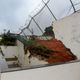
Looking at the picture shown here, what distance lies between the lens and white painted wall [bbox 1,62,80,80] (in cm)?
418

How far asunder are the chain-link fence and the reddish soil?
635 mm

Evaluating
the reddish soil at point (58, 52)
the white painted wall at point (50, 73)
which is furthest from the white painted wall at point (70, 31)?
the white painted wall at point (50, 73)

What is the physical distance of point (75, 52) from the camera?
6.27m

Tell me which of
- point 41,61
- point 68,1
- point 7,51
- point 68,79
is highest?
point 68,1

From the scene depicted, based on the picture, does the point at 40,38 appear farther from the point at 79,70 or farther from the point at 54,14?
the point at 79,70

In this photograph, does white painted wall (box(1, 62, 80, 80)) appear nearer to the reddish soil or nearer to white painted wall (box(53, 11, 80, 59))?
the reddish soil

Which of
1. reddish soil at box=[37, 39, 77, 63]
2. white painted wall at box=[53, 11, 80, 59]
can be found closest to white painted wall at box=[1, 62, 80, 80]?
reddish soil at box=[37, 39, 77, 63]

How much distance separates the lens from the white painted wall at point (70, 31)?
6.17m

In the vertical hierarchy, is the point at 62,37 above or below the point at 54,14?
below

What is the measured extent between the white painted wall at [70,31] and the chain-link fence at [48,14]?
18cm

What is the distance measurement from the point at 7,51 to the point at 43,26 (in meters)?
2.83

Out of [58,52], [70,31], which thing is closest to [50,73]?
[58,52]

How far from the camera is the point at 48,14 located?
696 cm

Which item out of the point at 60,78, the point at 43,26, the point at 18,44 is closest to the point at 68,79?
the point at 60,78
